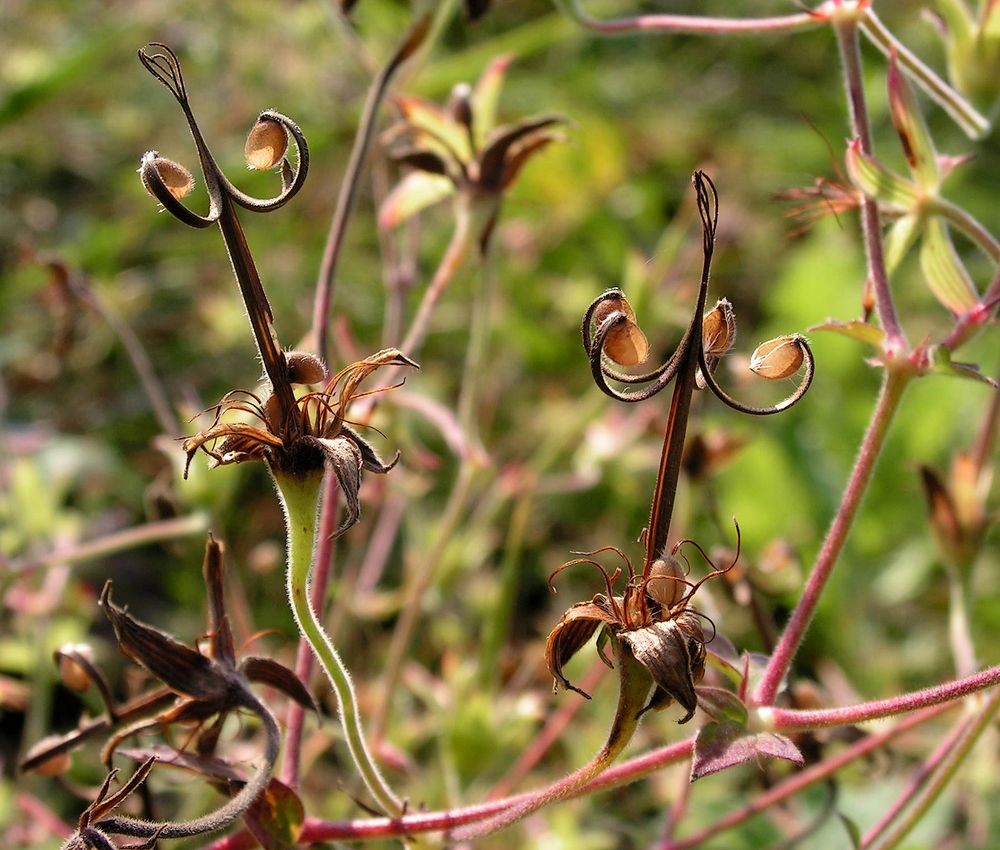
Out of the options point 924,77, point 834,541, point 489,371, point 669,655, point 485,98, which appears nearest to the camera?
point 669,655

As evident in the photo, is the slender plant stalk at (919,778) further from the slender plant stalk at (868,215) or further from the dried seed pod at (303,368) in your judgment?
the dried seed pod at (303,368)

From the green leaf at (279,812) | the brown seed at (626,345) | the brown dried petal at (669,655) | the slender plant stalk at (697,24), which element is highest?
the slender plant stalk at (697,24)

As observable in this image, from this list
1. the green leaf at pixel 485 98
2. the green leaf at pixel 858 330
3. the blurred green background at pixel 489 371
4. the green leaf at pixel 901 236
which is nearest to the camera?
the green leaf at pixel 858 330

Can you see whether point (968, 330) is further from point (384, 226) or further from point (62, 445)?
point (62, 445)

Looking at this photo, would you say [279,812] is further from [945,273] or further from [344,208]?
[945,273]

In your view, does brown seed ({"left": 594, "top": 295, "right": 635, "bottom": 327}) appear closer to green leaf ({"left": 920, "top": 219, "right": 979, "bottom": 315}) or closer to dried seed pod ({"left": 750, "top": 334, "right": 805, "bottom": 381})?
dried seed pod ({"left": 750, "top": 334, "right": 805, "bottom": 381})

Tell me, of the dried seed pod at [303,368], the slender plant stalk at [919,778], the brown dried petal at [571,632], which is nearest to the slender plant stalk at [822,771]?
the slender plant stalk at [919,778]

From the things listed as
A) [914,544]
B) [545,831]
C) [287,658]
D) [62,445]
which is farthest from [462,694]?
[914,544]

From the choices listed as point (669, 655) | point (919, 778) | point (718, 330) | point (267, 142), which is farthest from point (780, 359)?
point (919, 778)
